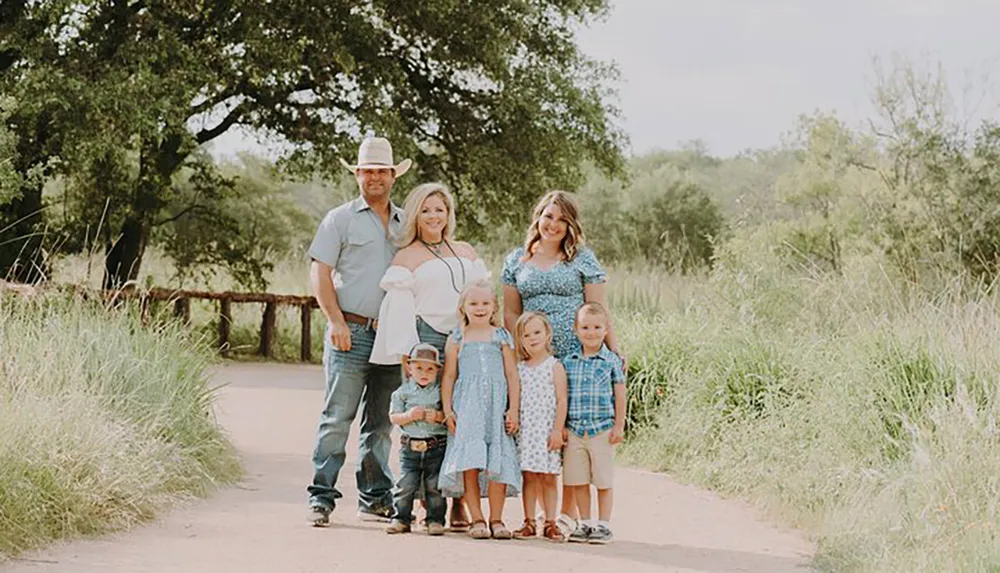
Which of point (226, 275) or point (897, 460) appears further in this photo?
point (226, 275)

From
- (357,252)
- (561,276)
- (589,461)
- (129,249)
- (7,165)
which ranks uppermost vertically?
(7,165)

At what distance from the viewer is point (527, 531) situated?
6.83 m

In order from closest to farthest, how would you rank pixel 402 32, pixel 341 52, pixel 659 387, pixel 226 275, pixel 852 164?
pixel 659 387 → pixel 341 52 → pixel 402 32 → pixel 226 275 → pixel 852 164

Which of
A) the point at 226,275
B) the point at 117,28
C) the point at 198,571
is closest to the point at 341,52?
the point at 117,28

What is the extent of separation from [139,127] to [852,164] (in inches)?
623

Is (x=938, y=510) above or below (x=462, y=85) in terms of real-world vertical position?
below

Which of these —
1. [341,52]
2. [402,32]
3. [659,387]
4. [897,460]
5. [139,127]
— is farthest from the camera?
[402,32]

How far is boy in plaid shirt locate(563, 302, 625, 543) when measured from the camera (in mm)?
6797

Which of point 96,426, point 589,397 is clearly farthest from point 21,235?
point 589,397

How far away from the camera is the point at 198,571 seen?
19.7 ft

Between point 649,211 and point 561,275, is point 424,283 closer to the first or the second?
point 561,275

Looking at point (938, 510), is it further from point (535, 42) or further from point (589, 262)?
point (535, 42)

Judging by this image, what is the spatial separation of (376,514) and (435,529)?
0.59m

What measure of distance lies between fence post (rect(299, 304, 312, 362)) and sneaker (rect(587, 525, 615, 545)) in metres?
12.4
